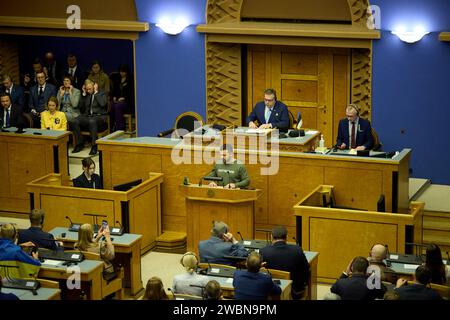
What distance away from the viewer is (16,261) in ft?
31.0

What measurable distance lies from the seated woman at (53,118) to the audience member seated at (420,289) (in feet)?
23.0

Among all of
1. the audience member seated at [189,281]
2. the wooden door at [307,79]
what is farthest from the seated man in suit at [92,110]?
the audience member seated at [189,281]

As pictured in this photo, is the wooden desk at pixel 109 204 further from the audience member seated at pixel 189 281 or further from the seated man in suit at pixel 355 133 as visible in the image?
the audience member seated at pixel 189 281

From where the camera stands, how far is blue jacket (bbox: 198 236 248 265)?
9953 millimetres

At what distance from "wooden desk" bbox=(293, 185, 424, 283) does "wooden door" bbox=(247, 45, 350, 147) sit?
4.23m

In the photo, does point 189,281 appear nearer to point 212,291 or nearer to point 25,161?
point 212,291

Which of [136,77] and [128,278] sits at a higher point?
[136,77]

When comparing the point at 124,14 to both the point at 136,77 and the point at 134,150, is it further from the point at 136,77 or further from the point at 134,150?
the point at 134,150

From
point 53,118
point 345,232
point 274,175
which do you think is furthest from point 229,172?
point 53,118

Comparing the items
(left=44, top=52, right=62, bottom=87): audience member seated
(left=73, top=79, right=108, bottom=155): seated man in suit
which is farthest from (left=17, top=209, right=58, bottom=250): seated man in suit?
(left=44, top=52, right=62, bottom=87): audience member seated

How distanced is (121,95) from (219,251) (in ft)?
23.5

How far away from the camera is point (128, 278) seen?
10945 mm
